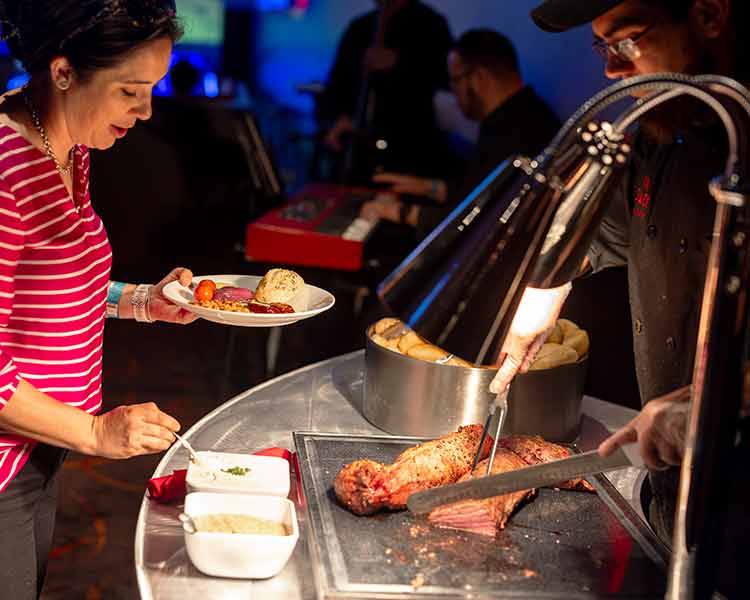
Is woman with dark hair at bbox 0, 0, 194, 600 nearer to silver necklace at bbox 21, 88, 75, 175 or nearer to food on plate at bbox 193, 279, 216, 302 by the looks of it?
silver necklace at bbox 21, 88, 75, 175

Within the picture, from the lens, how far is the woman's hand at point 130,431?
1574mm

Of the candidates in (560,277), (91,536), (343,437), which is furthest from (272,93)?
(560,277)

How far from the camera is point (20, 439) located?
171 cm

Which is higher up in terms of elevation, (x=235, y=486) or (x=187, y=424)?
(x=235, y=486)

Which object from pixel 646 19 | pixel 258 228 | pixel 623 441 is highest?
pixel 646 19

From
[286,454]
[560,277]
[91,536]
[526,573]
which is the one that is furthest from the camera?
[91,536]

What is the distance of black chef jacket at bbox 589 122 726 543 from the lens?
1.80m

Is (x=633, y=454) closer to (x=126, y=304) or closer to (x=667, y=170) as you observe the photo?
(x=667, y=170)

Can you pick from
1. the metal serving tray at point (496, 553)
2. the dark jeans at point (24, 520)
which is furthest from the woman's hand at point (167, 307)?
the metal serving tray at point (496, 553)

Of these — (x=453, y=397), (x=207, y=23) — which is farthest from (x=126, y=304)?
(x=207, y=23)

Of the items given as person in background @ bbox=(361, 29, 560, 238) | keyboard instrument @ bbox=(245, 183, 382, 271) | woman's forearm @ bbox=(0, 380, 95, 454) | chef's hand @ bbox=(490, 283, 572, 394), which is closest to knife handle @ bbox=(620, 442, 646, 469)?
chef's hand @ bbox=(490, 283, 572, 394)

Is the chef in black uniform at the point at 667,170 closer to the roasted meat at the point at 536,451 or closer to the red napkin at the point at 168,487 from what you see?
the roasted meat at the point at 536,451

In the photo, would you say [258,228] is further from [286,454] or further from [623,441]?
[623,441]

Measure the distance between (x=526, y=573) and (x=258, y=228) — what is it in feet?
8.41
